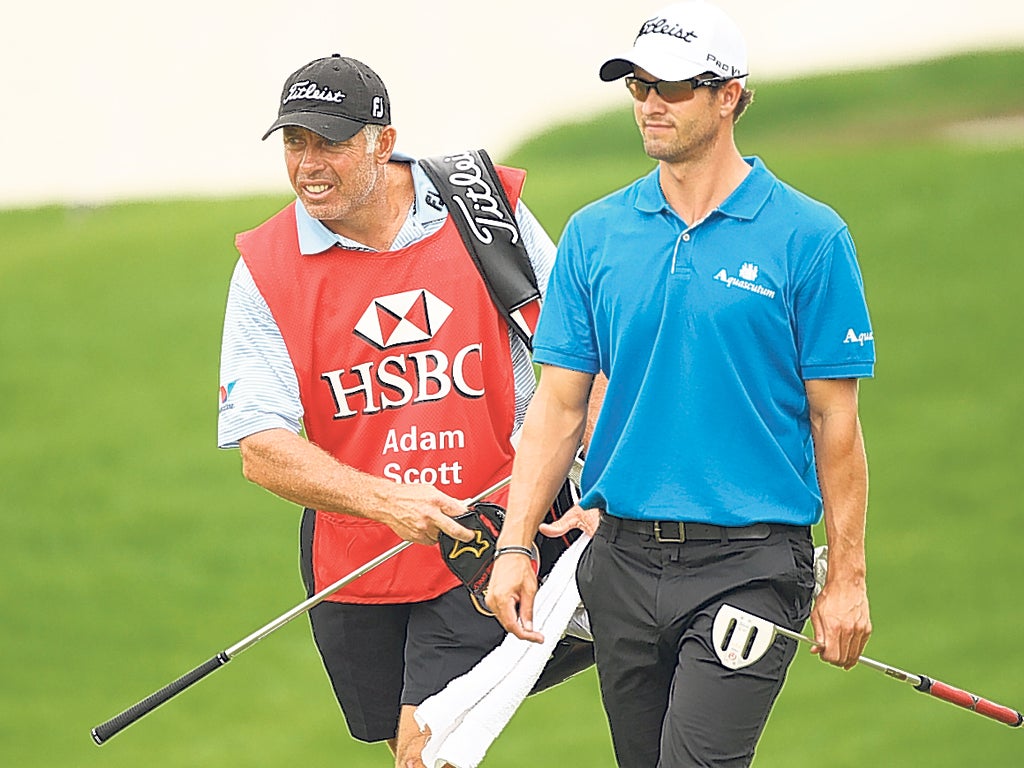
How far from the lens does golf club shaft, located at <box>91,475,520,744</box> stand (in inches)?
164

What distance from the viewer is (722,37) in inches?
143

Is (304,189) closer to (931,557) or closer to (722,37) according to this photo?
(722,37)

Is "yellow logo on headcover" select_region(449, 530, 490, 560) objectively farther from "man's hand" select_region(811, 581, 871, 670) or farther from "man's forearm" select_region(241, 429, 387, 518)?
"man's hand" select_region(811, 581, 871, 670)

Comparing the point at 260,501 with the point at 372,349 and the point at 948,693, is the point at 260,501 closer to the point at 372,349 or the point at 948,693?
the point at 372,349

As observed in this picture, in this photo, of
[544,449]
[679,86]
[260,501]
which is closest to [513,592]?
[544,449]

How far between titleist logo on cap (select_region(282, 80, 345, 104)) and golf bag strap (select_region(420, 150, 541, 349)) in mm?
325

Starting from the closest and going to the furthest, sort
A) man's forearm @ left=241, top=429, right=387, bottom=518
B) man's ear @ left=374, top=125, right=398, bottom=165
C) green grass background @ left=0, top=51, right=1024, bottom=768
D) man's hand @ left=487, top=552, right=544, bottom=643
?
man's hand @ left=487, top=552, right=544, bottom=643
man's forearm @ left=241, top=429, right=387, bottom=518
man's ear @ left=374, top=125, right=398, bottom=165
green grass background @ left=0, top=51, right=1024, bottom=768

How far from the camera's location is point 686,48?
3.60m

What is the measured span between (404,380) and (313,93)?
0.67 m

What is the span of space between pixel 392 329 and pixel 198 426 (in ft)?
29.1

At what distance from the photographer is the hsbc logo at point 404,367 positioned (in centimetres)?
430

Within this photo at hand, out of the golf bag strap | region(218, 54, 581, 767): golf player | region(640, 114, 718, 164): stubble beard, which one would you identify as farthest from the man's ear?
region(640, 114, 718, 164): stubble beard

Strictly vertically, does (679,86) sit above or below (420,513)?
above

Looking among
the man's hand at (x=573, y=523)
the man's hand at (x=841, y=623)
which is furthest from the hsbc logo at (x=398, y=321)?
the man's hand at (x=841, y=623)
